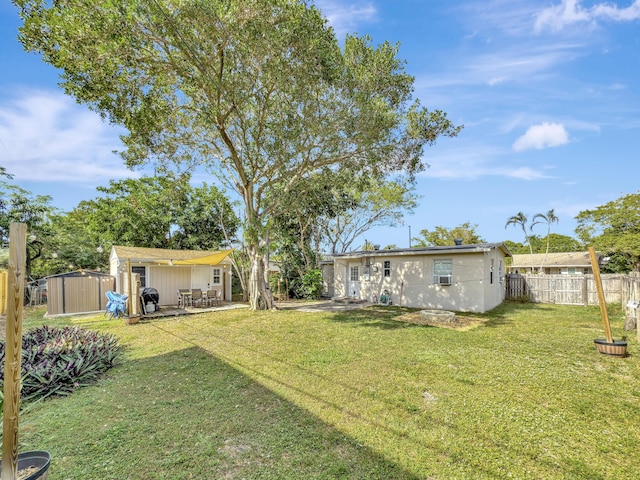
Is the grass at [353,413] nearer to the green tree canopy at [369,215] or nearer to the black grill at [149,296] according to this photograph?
the black grill at [149,296]

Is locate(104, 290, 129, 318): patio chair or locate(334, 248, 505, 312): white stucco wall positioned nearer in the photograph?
locate(104, 290, 129, 318): patio chair

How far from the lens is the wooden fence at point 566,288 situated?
43.8 feet

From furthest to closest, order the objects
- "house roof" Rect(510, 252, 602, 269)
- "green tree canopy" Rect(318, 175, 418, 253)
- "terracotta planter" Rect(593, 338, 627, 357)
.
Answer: "house roof" Rect(510, 252, 602, 269), "green tree canopy" Rect(318, 175, 418, 253), "terracotta planter" Rect(593, 338, 627, 357)

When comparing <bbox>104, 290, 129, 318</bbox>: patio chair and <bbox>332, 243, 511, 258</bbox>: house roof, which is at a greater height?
<bbox>332, 243, 511, 258</bbox>: house roof

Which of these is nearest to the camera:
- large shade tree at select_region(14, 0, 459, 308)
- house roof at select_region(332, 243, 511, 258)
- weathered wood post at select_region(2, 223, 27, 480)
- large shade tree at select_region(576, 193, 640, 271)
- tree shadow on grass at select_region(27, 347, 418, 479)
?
weathered wood post at select_region(2, 223, 27, 480)

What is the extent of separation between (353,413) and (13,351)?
3.48m

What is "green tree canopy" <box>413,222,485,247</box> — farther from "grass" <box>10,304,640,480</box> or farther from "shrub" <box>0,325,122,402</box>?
"shrub" <box>0,325,122,402</box>

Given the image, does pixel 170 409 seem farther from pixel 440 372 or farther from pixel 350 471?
pixel 440 372

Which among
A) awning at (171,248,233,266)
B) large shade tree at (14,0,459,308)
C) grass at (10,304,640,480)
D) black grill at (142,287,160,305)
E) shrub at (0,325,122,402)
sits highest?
large shade tree at (14,0,459,308)

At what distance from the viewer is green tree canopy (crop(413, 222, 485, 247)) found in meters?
28.1

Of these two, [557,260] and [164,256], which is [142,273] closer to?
[164,256]

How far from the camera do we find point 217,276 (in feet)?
55.6

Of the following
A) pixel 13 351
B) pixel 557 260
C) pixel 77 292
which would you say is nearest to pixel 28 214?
pixel 77 292

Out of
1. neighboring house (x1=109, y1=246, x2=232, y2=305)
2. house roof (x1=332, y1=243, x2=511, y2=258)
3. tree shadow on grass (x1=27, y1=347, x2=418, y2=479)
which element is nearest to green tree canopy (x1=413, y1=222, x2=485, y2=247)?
house roof (x1=332, y1=243, x2=511, y2=258)
